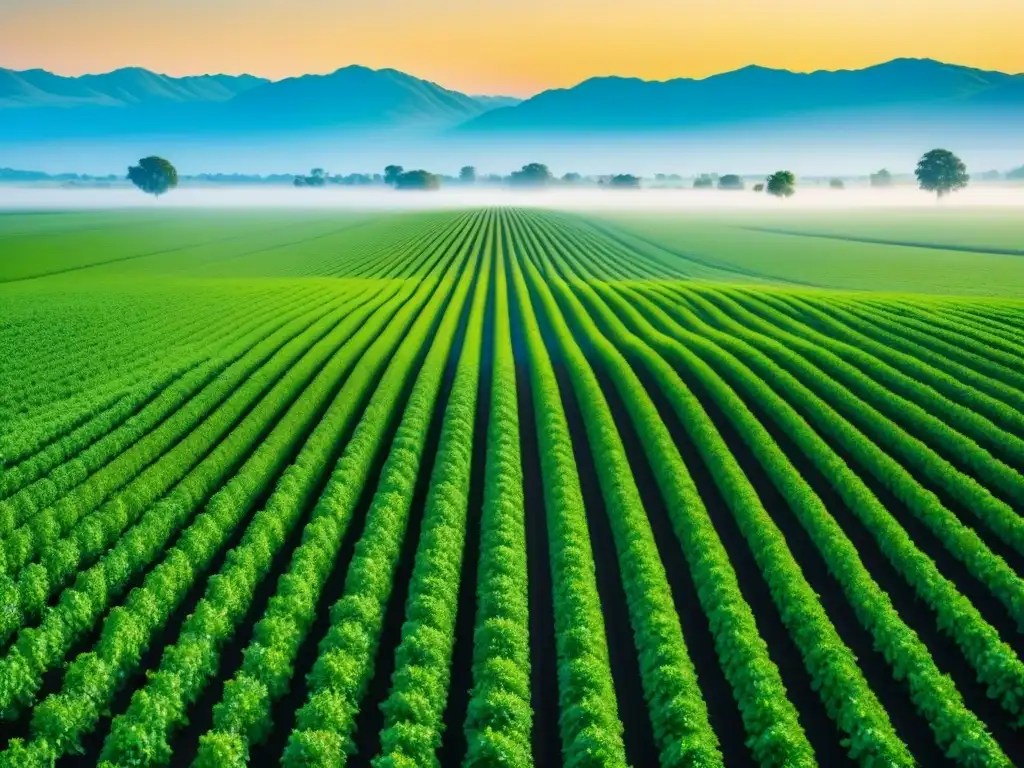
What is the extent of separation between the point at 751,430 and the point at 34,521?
73.9 feet

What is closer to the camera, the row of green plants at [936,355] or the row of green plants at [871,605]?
the row of green plants at [871,605]

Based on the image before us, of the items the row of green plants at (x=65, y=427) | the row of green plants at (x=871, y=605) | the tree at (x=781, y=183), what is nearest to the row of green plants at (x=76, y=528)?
the row of green plants at (x=65, y=427)

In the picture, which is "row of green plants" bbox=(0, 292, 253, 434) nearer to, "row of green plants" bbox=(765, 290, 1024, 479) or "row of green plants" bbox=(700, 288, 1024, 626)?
"row of green plants" bbox=(700, 288, 1024, 626)

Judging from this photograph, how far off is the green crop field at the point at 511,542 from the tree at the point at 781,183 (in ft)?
543

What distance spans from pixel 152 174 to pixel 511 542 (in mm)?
207066

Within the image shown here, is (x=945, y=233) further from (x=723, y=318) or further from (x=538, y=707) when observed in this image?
(x=538, y=707)

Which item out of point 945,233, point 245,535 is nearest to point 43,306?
point 245,535

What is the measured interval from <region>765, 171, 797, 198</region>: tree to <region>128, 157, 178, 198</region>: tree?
17140cm

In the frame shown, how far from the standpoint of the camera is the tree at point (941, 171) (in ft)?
528

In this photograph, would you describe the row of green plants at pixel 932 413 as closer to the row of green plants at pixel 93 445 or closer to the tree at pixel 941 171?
the row of green plants at pixel 93 445

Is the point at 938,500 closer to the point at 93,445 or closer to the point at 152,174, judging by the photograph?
the point at 93,445

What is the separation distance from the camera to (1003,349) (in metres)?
32.5

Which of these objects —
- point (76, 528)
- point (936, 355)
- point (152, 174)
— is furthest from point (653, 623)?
point (152, 174)

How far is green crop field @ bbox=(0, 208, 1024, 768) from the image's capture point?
40.0 feet
